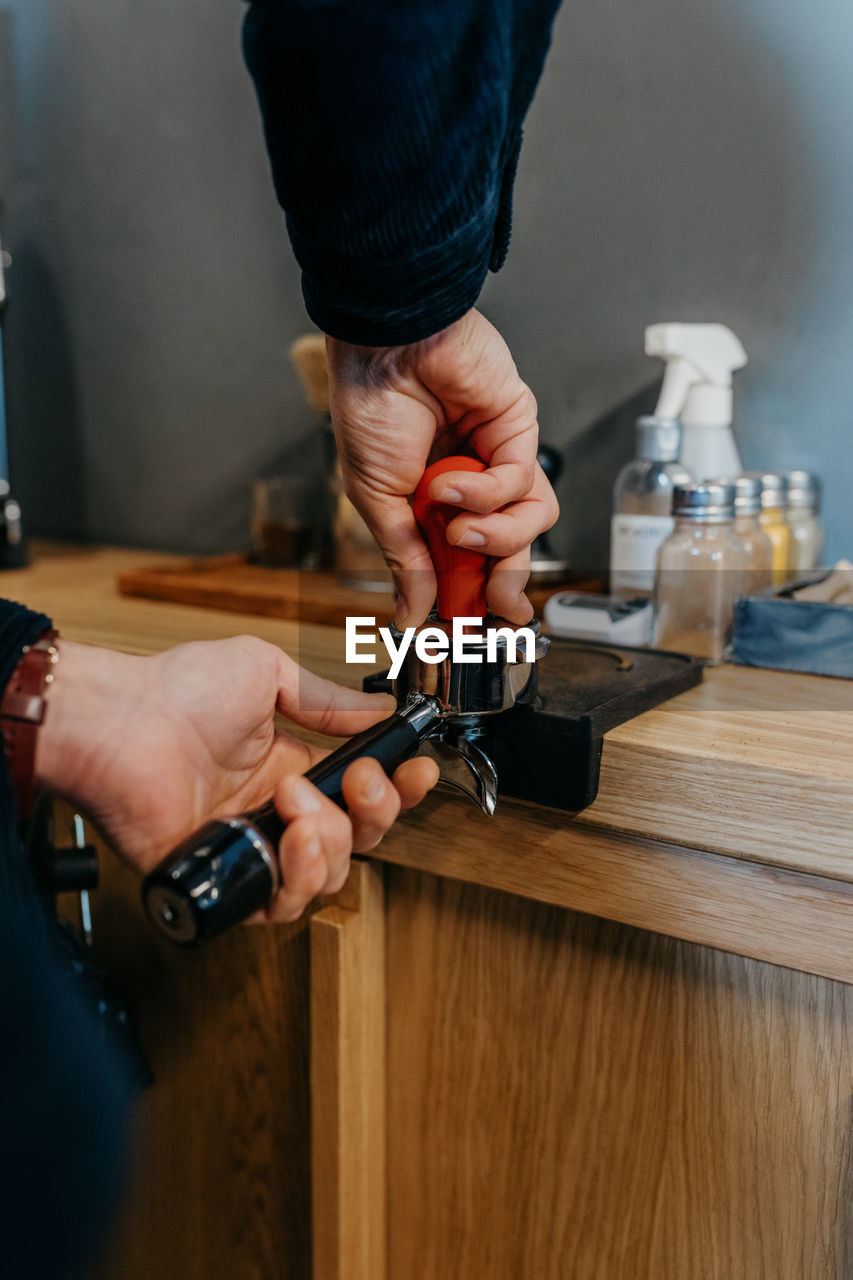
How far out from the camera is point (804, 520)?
93 centimetres

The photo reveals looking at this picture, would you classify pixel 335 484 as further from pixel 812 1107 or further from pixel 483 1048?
pixel 812 1107

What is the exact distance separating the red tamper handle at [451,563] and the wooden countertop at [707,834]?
0.11 metres

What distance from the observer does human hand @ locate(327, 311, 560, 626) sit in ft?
2.04

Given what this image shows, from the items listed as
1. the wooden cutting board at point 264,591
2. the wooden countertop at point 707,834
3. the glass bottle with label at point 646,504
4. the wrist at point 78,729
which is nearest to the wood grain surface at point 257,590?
the wooden cutting board at point 264,591

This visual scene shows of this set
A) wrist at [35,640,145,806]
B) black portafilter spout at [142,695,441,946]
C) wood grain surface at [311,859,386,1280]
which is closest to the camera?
black portafilter spout at [142,695,441,946]

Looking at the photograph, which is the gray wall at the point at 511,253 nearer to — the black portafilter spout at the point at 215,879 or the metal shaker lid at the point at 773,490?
the metal shaker lid at the point at 773,490

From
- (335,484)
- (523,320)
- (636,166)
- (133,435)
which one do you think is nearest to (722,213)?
(636,166)

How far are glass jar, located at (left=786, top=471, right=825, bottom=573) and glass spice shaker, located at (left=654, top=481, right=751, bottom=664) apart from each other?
13cm

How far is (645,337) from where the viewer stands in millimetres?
1035

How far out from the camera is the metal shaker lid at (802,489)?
0.93 m

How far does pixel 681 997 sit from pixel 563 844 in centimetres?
11

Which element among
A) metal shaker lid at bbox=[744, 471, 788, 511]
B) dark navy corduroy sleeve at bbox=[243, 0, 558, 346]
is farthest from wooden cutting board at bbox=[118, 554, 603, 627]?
dark navy corduroy sleeve at bbox=[243, 0, 558, 346]

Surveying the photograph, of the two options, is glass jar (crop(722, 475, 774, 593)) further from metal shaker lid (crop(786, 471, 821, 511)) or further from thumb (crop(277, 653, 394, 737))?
thumb (crop(277, 653, 394, 737))

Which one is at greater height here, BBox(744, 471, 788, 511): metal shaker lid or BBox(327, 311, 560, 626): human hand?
BBox(327, 311, 560, 626): human hand
